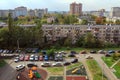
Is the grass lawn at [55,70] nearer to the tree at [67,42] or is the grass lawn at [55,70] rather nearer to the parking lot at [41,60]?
the parking lot at [41,60]

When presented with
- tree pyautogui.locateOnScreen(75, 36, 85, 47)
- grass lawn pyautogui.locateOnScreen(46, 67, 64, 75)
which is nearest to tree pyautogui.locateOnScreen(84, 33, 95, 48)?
tree pyautogui.locateOnScreen(75, 36, 85, 47)

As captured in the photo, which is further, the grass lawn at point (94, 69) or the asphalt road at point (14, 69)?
the asphalt road at point (14, 69)

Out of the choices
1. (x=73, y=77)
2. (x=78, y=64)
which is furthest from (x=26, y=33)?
(x=73, y=77)

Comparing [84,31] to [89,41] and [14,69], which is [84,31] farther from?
[14,69]

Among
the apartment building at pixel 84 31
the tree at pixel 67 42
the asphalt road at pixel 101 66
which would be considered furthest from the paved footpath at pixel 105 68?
the apartment building at pixel 84 31

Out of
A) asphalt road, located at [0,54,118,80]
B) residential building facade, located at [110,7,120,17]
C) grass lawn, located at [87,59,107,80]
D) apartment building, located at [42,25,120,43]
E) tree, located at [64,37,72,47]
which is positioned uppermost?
residential building facade, located at [110,7,120,17]

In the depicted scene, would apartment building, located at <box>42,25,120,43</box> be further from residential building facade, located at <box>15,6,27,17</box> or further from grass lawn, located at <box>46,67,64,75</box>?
residential building facade, located at <box>15,6,27,17</box>

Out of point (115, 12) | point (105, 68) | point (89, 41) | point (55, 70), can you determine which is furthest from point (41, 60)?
point (115, 12)
